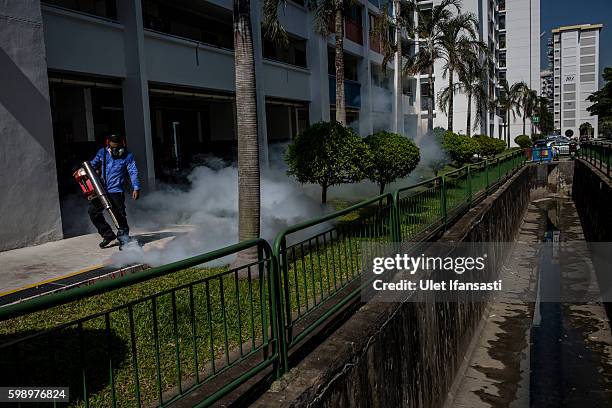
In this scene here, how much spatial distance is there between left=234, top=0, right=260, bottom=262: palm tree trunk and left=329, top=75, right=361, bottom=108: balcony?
14.5m

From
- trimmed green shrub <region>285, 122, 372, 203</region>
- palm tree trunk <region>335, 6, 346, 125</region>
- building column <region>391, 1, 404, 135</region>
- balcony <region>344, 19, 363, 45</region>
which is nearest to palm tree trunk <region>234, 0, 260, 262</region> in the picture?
trimmed green shrub <region>285, 122, 372, 203</region>

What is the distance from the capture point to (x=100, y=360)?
3.87 metres

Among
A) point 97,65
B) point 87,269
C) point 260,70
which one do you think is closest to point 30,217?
point 87,269

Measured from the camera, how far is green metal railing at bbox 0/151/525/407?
2422 millimetres

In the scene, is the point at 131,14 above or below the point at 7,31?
above

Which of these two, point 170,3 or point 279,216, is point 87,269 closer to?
point 279,216

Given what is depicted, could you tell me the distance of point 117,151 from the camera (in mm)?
7789

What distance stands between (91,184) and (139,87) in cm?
450

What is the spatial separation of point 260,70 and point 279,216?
6.54m

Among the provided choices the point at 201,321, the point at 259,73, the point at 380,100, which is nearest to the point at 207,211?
the point at 259,73

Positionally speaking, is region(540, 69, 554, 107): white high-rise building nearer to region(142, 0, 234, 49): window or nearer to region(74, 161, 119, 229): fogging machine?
region(142, 0, 234, 49): window

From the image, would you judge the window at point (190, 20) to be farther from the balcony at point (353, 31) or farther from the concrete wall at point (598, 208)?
the concrete wall at point (598, 208)

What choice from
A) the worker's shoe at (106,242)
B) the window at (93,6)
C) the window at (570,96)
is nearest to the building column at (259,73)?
the window at (93,6)

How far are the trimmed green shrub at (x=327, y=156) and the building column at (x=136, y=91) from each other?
3.28m
